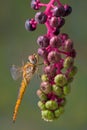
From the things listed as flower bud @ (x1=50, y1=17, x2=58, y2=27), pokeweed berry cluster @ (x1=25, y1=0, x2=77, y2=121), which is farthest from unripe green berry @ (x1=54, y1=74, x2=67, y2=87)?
flower bud @ (x1=50, y1=17, x2=58, y2=27)

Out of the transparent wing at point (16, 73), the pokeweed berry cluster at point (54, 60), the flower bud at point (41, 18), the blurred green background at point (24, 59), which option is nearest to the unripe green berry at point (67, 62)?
the pokeweed berry cluster at point (54, 60)

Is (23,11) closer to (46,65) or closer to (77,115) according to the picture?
(77,115)

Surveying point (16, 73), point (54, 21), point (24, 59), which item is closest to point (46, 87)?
point (54, 21)

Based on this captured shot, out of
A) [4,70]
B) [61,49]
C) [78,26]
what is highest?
[61,49]

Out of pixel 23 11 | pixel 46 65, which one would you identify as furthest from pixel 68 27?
pixel 46 65

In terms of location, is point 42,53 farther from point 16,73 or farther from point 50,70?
point 16,73

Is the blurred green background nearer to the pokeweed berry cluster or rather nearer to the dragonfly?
the dragonfly

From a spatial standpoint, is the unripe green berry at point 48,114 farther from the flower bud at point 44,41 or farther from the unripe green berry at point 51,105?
the flower bud at point 44,41
